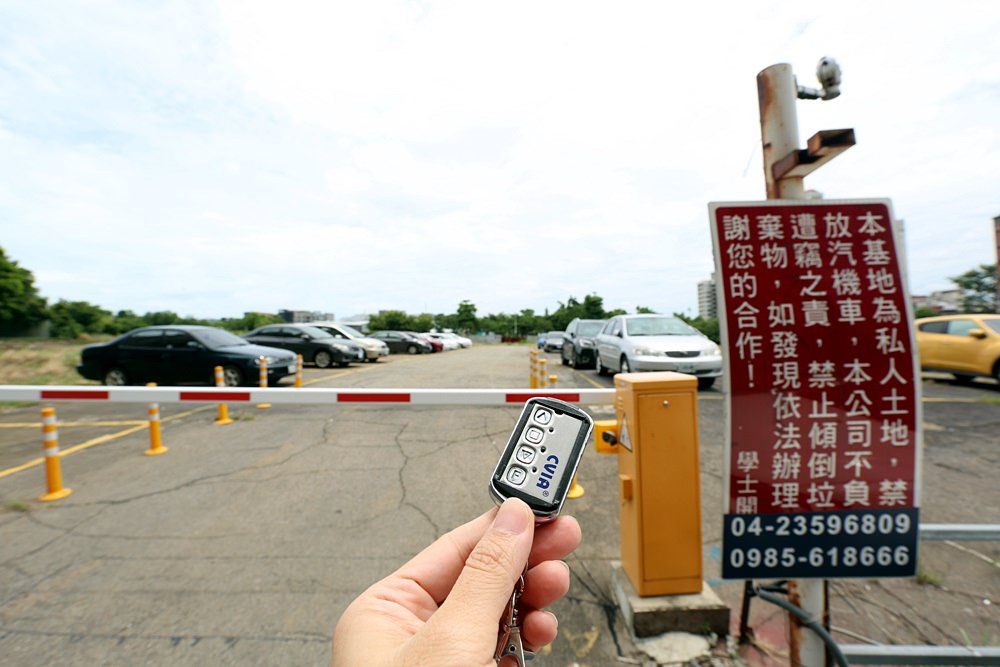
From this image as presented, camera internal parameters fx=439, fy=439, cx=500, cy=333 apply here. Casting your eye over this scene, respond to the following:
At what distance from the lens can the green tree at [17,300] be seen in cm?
2536

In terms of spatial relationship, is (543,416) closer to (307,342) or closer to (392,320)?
(307,342)

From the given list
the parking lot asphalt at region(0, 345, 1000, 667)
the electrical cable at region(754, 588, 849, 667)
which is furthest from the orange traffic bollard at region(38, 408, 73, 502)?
the electrical cable at region(754, 588, 849, 667)

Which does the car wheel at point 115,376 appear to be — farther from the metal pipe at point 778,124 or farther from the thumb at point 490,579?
the metal pipe at point 778,124

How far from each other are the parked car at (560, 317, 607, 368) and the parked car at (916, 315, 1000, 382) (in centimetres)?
683

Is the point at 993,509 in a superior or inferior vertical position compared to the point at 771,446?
inferior

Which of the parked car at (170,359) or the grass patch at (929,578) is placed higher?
the parked car at (170,359)

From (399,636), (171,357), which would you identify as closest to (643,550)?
(399,636)

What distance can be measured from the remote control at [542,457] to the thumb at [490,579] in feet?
0.20

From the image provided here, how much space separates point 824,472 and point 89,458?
6903 millimetres

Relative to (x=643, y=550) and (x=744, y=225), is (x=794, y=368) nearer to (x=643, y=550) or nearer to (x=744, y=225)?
(x=744, y=225)

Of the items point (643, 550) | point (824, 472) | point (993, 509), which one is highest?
point (824, 472)

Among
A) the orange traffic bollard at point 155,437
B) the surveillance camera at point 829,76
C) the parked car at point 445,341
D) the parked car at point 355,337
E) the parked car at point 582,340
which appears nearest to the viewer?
the surveillance camera at point 829,76

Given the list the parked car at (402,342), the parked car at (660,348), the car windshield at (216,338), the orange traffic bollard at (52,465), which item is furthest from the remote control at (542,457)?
the parked car at (402,342)

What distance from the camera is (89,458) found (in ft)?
16.6
